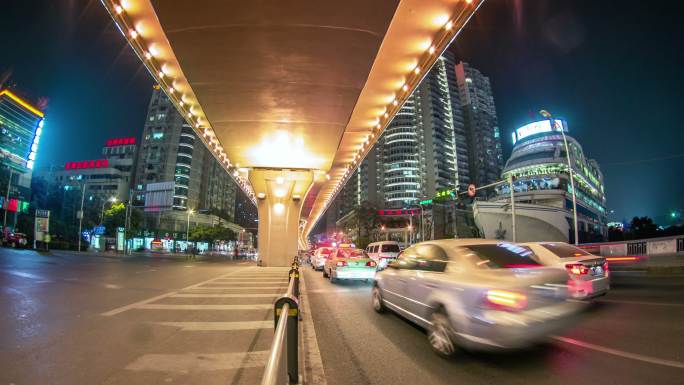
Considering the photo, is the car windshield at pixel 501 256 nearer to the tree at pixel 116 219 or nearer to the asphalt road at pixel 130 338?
the asphalt road at pixel 130 338

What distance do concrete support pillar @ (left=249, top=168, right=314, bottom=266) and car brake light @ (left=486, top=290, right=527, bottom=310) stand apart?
22215 mm

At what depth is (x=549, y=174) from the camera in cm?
7775

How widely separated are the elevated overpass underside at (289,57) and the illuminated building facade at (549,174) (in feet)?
228

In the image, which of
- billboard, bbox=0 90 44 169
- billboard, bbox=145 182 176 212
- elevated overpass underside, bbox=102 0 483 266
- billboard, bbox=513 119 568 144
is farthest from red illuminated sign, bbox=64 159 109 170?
billboard, bbox=513 119 568 144

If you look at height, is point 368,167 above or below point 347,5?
above

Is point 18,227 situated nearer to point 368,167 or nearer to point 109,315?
point 109,315

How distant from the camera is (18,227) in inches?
1927

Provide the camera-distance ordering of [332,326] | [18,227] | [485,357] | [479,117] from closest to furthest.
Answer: [485,357] < [332,326] < [18,227] < [479,117]

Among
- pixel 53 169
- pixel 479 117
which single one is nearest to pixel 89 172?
pixel 53 169

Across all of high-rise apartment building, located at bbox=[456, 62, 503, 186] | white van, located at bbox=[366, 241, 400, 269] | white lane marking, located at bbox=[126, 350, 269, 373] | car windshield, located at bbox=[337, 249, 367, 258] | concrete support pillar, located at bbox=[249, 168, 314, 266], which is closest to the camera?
white lane marking, located at bbox=[126, 350, 269, 373]

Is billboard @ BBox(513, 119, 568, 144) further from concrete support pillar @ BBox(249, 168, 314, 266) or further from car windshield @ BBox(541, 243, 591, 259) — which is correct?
car windshield @ BBox(541, 243, 591, 259)

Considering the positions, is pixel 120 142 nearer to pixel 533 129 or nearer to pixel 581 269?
pixel 533 129

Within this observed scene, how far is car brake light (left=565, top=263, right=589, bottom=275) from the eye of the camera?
8180 mm

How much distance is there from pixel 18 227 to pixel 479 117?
17013 cm
